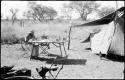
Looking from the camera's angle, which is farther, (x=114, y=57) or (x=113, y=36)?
(x=114, y=57)

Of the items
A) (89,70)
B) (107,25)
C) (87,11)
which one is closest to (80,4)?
(87,11)

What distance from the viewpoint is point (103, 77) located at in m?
6.41

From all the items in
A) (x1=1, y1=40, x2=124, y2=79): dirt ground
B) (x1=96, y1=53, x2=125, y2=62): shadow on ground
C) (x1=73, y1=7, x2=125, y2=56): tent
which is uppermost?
(x1=73, y1=7, x2=125, y2=56): tent

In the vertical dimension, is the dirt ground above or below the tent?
below

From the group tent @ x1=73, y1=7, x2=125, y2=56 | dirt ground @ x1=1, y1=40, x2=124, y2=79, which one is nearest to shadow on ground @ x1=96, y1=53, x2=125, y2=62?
tent @ x1=73, y1=7, x2=125, y2=56

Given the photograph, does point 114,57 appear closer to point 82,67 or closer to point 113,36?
point 113,36

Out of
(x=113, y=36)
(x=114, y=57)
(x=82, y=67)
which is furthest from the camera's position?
(x=114, y=57)

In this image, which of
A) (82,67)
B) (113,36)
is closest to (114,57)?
(113,36)

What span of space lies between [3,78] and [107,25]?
656cm

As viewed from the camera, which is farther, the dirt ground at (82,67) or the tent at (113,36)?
the tent at (113,36)

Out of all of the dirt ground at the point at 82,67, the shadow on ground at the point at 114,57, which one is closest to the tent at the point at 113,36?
the shadow on ground at the point at 114,57

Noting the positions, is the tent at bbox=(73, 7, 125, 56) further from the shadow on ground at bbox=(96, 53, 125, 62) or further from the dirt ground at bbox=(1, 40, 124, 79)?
the dirt ground at bbox=(1, 40, 124, 79)

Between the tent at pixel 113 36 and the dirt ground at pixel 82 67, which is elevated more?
the tent at pixel 113 36

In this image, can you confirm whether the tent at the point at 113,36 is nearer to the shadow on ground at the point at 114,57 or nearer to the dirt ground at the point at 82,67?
the shadow on ground at the point at 114,57
